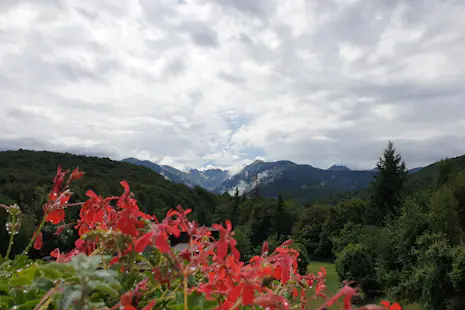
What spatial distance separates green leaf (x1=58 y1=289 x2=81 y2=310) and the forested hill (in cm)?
1991

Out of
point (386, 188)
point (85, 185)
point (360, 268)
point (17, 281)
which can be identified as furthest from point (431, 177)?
point (17, 281)

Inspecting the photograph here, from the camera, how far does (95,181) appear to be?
107 ft

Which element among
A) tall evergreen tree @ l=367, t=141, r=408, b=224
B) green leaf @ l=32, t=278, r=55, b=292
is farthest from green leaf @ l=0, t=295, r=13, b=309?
tall evergreen tree @ l=367, t=141, r=408, b=224

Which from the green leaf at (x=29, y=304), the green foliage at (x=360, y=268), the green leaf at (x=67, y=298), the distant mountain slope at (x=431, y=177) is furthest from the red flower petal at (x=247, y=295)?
the distant mountain slope at (x=431, y=177)

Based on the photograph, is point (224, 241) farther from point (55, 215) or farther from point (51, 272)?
point (55, 215)

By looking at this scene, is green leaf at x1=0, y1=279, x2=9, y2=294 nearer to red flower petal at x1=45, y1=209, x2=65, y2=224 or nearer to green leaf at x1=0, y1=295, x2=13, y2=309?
green leaf at x1=0, y1=295, x2=13, y2=309

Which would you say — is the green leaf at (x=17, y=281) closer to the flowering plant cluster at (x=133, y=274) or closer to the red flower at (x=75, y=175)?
the flowering plant cluster at (x=133, y=274)

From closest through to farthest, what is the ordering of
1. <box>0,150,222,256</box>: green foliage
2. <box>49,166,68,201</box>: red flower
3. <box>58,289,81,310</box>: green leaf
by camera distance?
<box>58,289,81,310</box>: green leaf, <box>49,166,68,201</box>: red flower, <box>0,150,222,256</box>: green foliage

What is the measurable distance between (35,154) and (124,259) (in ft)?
209

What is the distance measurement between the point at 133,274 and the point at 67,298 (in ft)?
1.09

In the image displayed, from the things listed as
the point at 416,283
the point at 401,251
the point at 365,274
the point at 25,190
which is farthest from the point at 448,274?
the point at 25,190

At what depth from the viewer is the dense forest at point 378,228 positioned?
12.4 m

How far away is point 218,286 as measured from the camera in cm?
80

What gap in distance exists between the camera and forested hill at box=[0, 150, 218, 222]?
27781 mm
